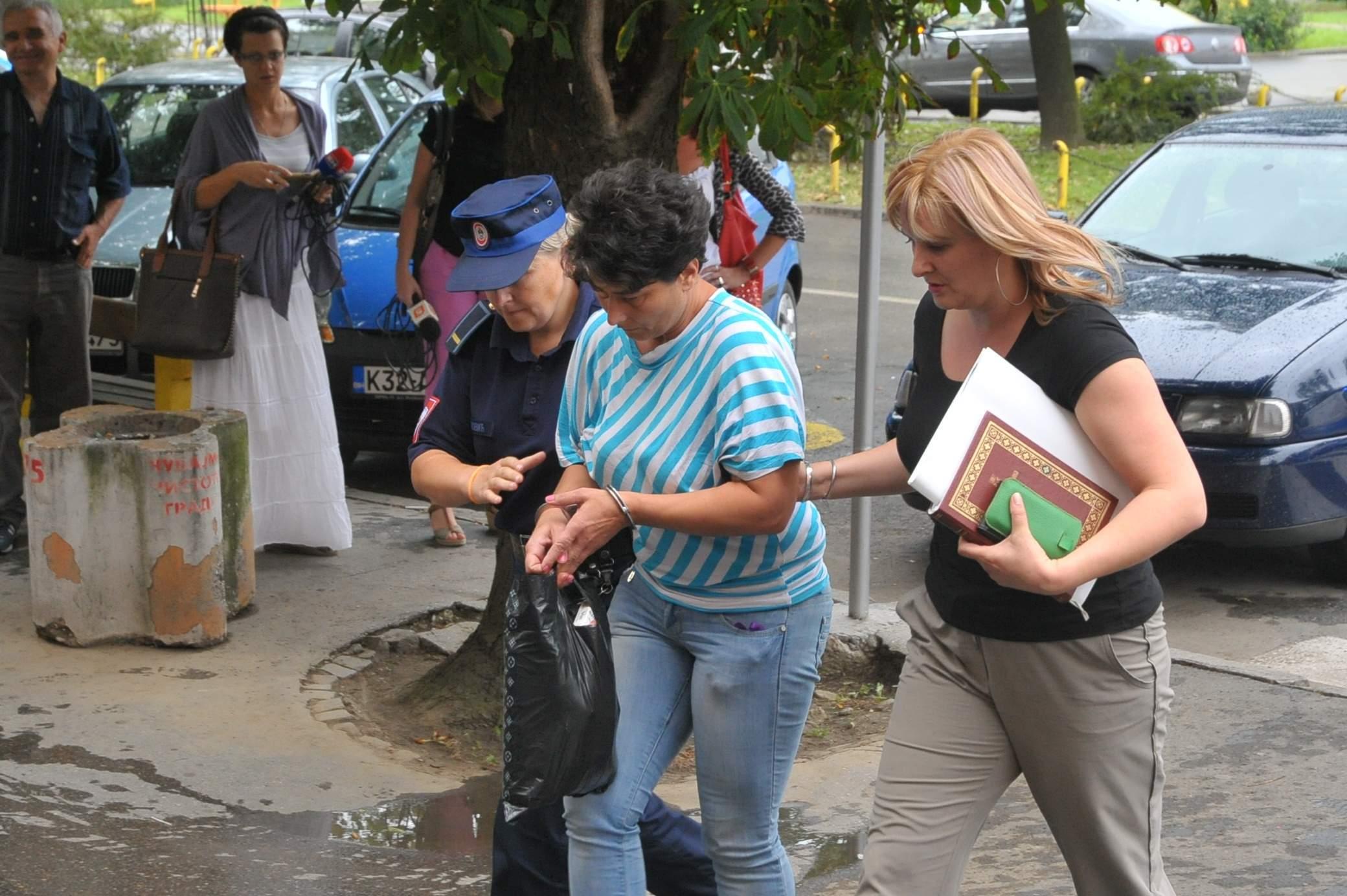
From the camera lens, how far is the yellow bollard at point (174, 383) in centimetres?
695

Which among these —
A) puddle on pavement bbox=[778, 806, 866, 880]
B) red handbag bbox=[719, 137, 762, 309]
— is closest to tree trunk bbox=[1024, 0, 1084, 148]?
red handbag bbox=[719, 137, 762, 309]

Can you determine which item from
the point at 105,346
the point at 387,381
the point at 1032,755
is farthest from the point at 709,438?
the point at 105,346

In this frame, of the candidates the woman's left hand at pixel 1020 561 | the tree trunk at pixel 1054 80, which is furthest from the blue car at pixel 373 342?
the tree trunk at pixel 1054 80

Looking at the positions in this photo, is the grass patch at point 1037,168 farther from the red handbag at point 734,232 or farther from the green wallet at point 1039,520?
the green wallet at point 1039,520

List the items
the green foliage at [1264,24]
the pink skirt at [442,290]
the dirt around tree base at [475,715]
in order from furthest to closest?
1. the green foliage at [1264,24]
2. the pink skirt at [442,290]
3. the dirt around tree base at [475,715]

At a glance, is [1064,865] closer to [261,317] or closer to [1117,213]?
[261,317]

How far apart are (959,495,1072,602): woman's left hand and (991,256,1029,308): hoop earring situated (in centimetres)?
39

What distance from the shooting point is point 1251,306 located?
7.08 metres

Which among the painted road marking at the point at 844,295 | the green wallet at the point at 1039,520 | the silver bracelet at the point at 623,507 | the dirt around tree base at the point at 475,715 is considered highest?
the green wallet at the point at 1039,520

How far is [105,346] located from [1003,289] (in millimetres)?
6592

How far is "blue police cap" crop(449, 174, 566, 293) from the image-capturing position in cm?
343

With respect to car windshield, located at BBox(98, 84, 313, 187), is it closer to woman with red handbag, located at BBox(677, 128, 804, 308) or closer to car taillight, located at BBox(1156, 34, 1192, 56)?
woman with red handbag, located at BBox(677, 128, 804, 308)

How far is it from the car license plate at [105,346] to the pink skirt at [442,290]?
2629mm

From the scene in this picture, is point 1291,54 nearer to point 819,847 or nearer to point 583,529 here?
point 819,847
